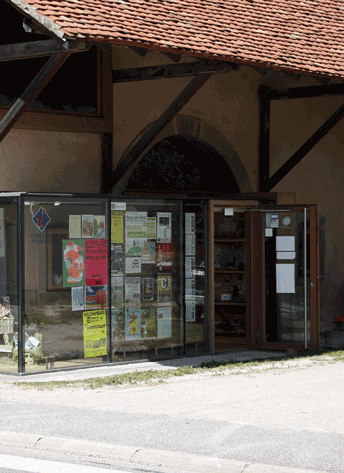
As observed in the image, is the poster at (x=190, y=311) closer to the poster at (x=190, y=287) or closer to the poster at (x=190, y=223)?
the poster at (x=190, y=287)

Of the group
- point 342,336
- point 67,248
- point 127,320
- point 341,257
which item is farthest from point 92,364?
point 341,257

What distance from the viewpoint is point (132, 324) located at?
11.5 m

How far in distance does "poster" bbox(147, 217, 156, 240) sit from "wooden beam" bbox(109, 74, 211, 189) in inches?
27.1

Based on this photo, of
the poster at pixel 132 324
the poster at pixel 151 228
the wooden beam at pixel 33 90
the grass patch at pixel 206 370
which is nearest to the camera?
the wooden beam at pixel 33 90

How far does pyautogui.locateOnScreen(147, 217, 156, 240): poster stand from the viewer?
11531 millimetres

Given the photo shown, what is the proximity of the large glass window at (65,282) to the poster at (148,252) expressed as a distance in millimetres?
638

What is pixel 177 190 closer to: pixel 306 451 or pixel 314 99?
pixel 314 99

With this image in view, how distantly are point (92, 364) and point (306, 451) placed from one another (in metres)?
5.12

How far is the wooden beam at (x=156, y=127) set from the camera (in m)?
10.9

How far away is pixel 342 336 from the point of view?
1419 centimetres

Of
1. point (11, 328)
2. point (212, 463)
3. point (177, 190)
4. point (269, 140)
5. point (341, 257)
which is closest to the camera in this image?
point (212, 463)

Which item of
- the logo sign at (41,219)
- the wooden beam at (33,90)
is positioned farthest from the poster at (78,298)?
the wooden beam at (33,90)

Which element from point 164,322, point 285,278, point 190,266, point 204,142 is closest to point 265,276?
point 285,278

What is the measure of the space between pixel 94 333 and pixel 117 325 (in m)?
0.41
